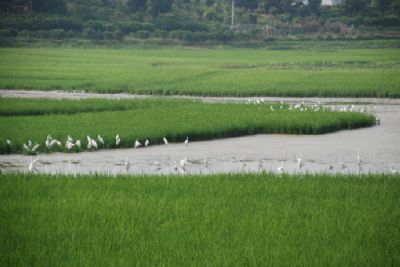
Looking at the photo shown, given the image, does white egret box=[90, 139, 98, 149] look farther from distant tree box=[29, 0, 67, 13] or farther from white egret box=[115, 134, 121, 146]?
distant tree box=[29, 0, 67, 13]

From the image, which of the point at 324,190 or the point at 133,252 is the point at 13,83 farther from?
the point at 133,252

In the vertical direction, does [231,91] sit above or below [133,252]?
below

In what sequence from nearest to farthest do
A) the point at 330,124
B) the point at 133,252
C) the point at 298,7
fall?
the point at 133,252 < the point at 330,124 < the point at 298,7

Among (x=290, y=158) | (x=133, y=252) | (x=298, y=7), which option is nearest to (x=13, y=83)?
(x=290, y=158)

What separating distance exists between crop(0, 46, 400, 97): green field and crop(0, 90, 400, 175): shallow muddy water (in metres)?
9.57

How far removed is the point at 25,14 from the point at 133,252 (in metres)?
45.2

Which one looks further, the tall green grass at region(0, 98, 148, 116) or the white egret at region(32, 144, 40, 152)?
the tall green grass at region(0, 98, 148, 116)

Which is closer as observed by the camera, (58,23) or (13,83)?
Result: (13,83)

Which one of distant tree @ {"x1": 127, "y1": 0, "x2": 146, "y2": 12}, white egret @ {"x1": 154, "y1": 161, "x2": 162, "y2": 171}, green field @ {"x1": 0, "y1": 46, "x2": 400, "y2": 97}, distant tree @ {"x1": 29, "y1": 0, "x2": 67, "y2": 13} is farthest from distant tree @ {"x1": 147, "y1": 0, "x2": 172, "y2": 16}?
white egret @ {"x1": 154, "y1": 161, "x2": 162, "y2": 171}

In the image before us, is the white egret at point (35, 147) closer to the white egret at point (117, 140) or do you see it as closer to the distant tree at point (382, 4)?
the white egret at point (117, 140)

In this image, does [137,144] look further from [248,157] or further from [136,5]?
[136,5]

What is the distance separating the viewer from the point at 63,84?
87.8 ft

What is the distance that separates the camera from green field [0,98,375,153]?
13.6 meters

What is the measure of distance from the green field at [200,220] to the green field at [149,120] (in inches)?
160
